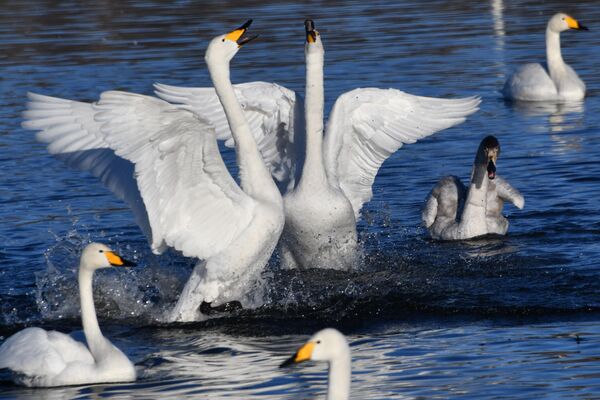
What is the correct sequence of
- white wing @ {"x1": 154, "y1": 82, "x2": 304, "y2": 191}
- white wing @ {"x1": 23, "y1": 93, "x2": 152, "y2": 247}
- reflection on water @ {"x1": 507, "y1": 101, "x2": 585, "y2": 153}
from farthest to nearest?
1. reflection on water @ {"x1": 507, "y1": 101, "x2": 585, "y2": 153}
2. white wing @ {"x1": 154, "y1": 82, "x2": 304, "y2": 191}
3. white wing @ {"x1": 23, "y1": 93, "x2": 152, "y2": 247}

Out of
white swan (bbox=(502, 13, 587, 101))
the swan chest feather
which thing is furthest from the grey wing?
white swan (bbox=(502, 13, 587, 101))

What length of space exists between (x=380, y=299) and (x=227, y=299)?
106 centimetres

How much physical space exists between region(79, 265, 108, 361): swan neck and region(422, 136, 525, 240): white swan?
4.14 m

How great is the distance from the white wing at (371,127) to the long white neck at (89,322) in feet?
9.45

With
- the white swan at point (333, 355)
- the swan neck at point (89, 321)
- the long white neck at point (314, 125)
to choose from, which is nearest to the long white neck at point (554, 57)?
the long white neck at point (314, 125)

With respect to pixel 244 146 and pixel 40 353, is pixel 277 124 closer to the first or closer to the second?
pixel 244 146

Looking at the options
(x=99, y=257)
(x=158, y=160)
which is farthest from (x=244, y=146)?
(x=99, y=257)

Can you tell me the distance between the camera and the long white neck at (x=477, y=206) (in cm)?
1127

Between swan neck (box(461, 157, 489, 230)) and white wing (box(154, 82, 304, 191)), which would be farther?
swan neck (box(461, 157, 489, 230))

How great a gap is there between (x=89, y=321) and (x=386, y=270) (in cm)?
298

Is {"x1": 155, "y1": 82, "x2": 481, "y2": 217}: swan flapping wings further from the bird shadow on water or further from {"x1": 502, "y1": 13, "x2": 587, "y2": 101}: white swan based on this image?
{"x1": 502, "y1": 13, "x2": 587, "y2": 101}: white swan

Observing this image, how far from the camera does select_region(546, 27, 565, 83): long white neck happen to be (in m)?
17.7

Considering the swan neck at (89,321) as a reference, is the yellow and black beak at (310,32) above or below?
above

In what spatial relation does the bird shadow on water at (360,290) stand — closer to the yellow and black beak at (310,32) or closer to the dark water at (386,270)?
the dark water at (386,270)
